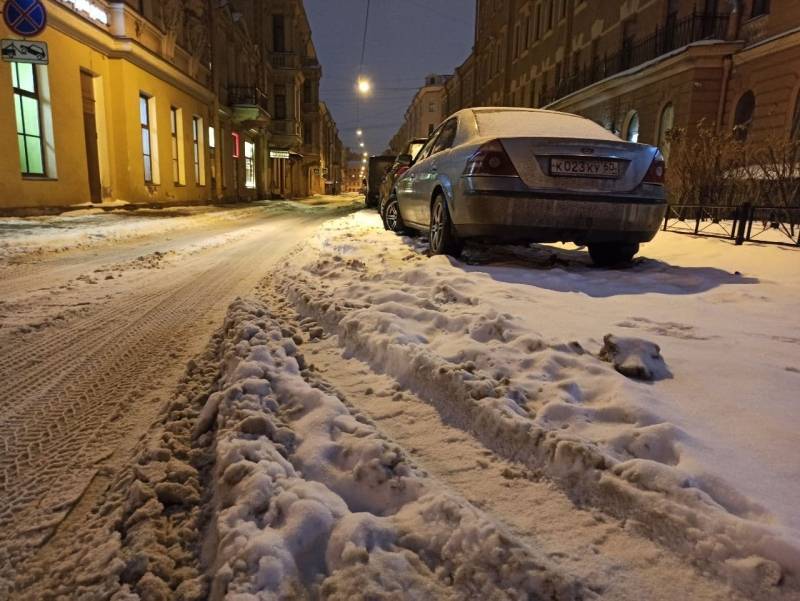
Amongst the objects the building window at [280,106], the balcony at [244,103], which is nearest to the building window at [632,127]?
the balcony at [244,103]

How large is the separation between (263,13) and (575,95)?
79.3ft

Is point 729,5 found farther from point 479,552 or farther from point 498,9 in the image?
point 498,9

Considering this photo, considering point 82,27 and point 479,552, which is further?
point 82,27

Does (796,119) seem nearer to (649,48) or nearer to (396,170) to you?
(649,48)

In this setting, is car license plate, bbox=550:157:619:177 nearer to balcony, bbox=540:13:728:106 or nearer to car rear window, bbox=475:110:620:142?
car rear window, bbox=475:110:620:142

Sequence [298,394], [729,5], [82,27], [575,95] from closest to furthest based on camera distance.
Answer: [298,394] < [82,27] < [729,5] < [575,95]

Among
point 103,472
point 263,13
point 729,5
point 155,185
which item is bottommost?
point 103,472

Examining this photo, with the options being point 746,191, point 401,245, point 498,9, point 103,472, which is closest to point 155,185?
point 401,245

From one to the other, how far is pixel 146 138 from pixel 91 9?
4428mm

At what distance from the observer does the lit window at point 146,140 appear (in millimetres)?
17344

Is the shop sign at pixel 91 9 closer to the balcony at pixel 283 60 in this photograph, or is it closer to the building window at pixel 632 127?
the building window at pixel 632 127

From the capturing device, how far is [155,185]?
58.4ft

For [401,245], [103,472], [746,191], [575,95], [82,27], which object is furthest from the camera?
[575,95]

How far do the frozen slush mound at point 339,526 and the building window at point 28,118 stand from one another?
13.4m
